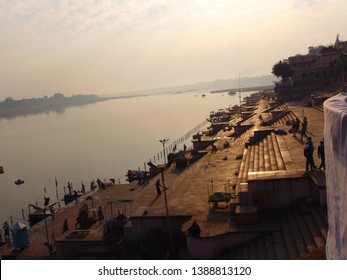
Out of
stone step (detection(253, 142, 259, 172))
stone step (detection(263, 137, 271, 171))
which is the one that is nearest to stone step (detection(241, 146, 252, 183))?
stone step (detection(253, 142, 259, 172))

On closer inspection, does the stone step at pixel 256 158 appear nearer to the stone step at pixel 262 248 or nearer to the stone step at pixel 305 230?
the stone step at pixel 305 230

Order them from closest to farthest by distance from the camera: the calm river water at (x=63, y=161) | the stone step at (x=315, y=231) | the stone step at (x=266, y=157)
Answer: the stone step at (x=315, y=231), the stone step at (x=266, y=157), the calm river water at (x=63, y=161)

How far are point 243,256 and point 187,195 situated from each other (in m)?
5.57

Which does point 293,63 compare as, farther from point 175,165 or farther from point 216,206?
point 216,206

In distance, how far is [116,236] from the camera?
1320 cm

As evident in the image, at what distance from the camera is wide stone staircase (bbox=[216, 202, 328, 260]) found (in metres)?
8.43

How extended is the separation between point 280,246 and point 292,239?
351 mm

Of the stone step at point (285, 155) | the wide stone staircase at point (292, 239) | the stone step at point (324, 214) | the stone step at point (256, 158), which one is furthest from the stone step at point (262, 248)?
the stone step at point (256, 158)

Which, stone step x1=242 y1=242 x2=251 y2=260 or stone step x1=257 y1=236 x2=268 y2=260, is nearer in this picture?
stone step x1=257 y1=236 x2=268 y2=260

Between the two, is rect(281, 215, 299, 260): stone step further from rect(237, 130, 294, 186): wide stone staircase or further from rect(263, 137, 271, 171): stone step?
rect(263, 137, 271, 171): stone step

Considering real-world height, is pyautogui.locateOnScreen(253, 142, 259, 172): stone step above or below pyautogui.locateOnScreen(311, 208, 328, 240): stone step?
above

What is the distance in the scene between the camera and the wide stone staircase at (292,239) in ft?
27.7

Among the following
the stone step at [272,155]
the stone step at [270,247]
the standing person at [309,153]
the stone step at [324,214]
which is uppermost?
the standing person at [309,153]

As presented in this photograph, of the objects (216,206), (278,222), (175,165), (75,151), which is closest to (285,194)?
(278,222)
